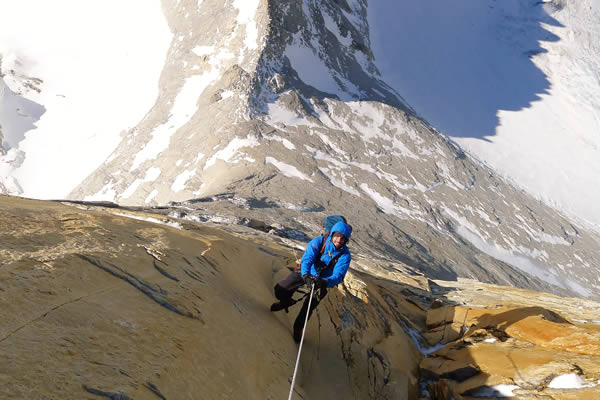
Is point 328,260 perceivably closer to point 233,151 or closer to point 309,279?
point 309,279

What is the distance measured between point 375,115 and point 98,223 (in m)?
54.9

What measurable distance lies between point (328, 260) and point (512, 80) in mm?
123426

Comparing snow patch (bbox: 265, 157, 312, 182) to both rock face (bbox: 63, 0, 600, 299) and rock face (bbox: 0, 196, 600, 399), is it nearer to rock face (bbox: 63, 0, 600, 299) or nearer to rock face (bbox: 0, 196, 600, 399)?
rock face (bbox: 63, 0, 600, 299)

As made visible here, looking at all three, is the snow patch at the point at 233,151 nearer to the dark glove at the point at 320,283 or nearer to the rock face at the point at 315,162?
the rock face at the point at 315,162

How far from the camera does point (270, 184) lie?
118ft

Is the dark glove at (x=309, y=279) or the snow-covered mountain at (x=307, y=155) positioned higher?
the snow-covered mountain at (x=307, y=155)

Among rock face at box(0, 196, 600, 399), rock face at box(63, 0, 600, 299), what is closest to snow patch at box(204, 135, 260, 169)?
rock face at box(63, 0, 600, 299)

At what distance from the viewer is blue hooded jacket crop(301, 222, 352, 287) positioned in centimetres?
564

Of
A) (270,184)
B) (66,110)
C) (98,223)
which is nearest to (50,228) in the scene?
(98,223)

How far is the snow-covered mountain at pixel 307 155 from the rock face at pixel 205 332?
1457 centimetres

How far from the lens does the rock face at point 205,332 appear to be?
117 inches

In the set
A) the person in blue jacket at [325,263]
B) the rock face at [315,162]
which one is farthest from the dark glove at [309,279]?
the rock face at [315,162]

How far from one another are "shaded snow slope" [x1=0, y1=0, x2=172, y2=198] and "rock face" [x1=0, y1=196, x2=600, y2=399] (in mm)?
53282

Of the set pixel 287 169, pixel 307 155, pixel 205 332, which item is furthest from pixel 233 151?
pixel 205 332
